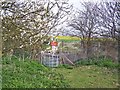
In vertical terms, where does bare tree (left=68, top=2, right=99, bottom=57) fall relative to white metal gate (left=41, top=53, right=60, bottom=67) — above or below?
above

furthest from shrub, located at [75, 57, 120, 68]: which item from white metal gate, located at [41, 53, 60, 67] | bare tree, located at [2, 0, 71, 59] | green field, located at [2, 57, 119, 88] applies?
bare tree, located at [2, 0, 71, 59]

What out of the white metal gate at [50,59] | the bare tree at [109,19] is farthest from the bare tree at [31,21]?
the bare tree at [109,19]

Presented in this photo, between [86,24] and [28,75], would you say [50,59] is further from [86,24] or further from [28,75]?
[86,24]

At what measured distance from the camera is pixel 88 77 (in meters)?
1.76

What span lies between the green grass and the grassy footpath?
5 cm

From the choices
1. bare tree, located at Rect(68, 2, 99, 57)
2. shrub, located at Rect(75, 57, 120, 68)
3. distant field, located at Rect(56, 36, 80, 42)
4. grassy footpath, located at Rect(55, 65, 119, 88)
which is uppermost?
bare tree, located at Rect(68, 2, 99, 57)

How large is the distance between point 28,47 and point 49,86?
0.31 m

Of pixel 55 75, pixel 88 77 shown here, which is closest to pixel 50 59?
pixel 55 75

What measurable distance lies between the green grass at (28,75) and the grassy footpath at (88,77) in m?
0.05

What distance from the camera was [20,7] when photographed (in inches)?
69.1

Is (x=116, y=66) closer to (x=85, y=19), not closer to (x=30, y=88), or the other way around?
(x=85, y=19)

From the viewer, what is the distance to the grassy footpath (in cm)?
174

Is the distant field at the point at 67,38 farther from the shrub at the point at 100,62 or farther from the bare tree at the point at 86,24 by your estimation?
the shrub at the point at 100,62

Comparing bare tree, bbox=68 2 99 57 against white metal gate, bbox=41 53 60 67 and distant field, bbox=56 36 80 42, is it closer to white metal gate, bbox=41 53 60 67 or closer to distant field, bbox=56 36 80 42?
distant field, bbox=56 36 80 42
